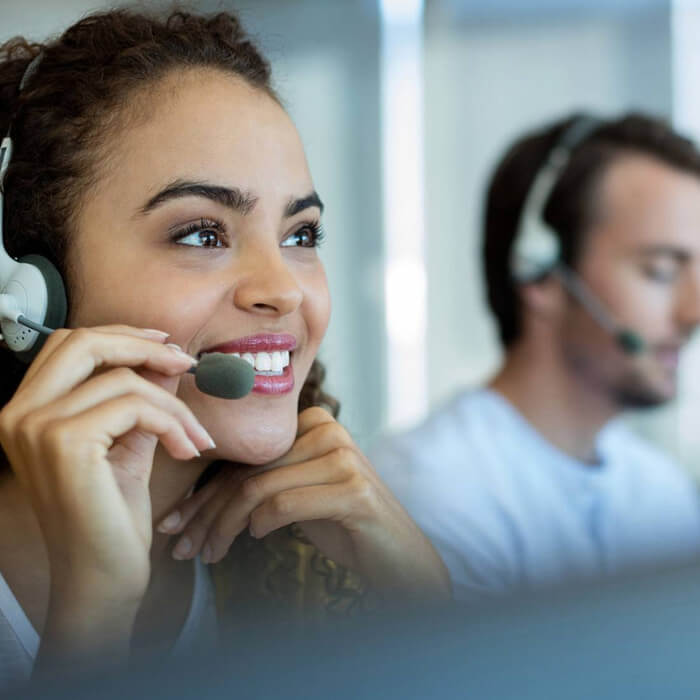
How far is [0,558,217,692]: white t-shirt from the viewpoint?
17.0 inches

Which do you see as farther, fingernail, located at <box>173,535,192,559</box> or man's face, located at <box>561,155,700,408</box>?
man's face, located at <box>561,155,700,408</box>

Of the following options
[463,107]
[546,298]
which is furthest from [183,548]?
[463,107]

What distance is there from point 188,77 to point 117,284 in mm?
148

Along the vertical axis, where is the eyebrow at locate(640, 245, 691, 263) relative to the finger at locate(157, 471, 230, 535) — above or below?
above

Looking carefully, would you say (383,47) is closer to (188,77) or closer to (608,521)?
(608,521)

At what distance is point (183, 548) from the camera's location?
0.69m

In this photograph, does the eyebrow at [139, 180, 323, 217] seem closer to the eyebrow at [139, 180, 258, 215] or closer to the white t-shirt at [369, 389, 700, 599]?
the eyebrow at [139, 180, 258, 215]

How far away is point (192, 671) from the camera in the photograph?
10.4 inches

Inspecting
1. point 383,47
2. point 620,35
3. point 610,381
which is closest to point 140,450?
point 610,381

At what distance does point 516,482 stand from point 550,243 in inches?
21.0

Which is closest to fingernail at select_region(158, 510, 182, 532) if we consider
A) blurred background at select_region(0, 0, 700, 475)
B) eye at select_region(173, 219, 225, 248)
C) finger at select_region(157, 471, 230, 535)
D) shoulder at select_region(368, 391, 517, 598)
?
finger at select_region(157, 471, 230, 535)

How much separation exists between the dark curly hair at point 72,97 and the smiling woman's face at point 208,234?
0.06 feet

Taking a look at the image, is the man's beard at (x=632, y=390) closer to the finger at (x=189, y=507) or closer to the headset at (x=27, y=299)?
the finger at (x=189, y=507)

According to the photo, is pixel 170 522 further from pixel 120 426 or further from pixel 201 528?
pixel 120 426
